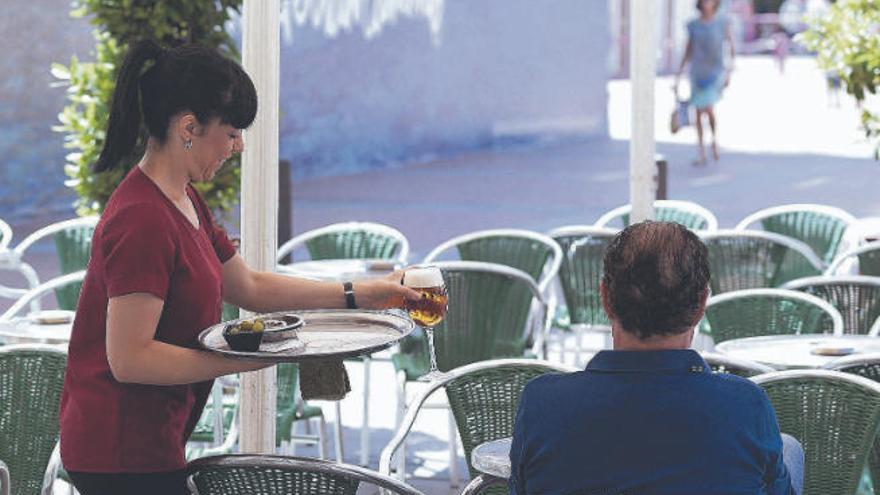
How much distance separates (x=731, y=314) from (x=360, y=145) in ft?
40.3

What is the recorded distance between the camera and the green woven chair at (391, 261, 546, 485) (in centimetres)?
634

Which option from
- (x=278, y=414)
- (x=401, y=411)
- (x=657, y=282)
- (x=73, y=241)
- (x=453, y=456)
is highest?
(x=657, y=282)

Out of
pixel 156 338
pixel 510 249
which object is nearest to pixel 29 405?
pixel 156 338

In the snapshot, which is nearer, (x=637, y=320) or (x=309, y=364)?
(x=637, y=320)

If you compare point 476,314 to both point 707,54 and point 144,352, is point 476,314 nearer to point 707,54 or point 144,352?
point 144,352

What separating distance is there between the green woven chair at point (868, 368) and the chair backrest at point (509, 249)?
9.69ft

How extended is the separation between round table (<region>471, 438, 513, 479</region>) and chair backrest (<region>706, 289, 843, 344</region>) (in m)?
2.34

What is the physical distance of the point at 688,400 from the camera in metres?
2.56

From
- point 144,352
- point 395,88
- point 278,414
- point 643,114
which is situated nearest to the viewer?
point 144,352

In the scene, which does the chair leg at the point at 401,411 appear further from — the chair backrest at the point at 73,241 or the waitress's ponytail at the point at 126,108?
the waitress's ponytail at the point at 126,108

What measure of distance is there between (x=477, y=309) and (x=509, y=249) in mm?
1032

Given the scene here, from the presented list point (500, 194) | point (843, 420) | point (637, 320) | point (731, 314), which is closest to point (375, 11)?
point (500, 194)

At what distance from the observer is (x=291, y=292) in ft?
11.8

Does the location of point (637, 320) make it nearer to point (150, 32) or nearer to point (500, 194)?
point (150, 32)
